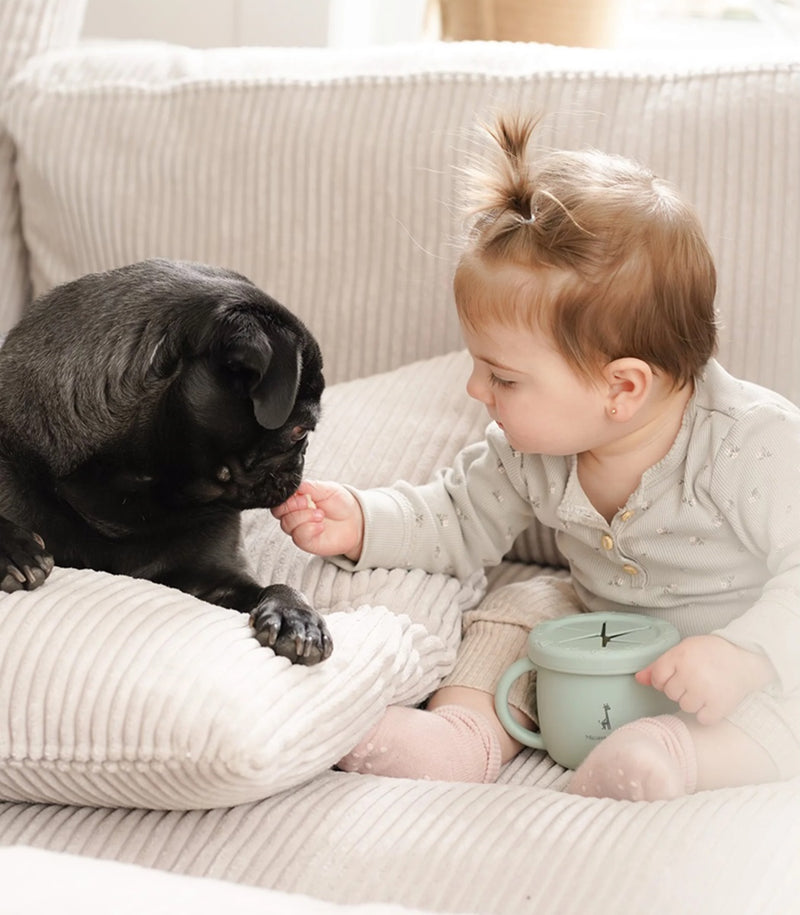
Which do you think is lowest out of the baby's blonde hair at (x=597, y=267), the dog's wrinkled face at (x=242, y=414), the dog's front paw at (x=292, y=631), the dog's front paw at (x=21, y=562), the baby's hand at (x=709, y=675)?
the baby's hand at (x=709, y=675)

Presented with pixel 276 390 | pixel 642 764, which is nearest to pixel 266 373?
pixel 276 390

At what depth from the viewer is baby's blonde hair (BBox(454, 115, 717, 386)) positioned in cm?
119

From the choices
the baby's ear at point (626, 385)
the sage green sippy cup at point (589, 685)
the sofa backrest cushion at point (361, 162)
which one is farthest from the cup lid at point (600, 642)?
the sofa backrest cushion at point (361, 162)

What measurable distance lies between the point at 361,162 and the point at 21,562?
35.0 inches

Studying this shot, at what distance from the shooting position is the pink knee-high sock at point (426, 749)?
45.0 inches

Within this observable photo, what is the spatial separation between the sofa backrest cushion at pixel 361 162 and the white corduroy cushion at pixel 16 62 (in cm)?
3

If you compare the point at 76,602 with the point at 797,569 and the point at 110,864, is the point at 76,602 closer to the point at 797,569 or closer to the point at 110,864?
the point at 110,864

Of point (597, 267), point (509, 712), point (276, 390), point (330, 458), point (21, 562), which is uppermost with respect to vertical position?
point (597, 267)

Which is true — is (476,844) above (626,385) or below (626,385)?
below

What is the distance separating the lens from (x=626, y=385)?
1247 millimetres

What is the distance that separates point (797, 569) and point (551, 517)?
0.31 metres

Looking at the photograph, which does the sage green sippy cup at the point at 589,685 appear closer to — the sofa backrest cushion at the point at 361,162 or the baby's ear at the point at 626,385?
the baby's ear at the point at 626,385

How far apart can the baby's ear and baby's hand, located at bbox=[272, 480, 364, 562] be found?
317mm

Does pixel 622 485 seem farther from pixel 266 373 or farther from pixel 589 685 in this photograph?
pixel 266 373
